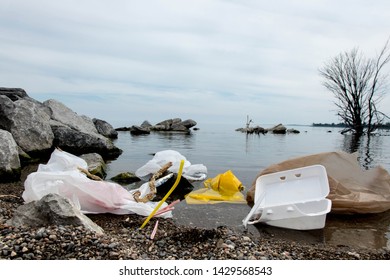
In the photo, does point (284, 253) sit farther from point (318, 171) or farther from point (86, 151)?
point (86, 151)

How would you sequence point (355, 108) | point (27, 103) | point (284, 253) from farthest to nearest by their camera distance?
1. point (355, 108)
2. point (27, 103)
3. point (284, 253)

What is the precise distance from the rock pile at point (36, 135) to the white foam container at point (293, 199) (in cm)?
481

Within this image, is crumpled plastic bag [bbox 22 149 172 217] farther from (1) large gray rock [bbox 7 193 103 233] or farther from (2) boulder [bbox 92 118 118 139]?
(2) boulder [bbox 92 118 118 139]

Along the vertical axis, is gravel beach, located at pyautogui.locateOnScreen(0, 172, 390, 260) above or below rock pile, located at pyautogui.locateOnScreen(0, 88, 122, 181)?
below

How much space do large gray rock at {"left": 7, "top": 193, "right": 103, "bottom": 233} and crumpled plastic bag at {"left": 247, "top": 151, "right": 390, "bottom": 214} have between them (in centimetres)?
295

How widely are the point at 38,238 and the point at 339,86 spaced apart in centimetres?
3241

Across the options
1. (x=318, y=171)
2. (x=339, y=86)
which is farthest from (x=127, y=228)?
(x=339, y=86)

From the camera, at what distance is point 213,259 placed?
2947mm

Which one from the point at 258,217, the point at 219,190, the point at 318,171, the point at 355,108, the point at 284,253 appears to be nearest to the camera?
the point at 284,253

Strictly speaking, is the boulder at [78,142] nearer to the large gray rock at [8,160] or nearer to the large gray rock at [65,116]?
the large gray rock at [65,116]

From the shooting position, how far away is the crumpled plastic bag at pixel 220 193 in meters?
5.66

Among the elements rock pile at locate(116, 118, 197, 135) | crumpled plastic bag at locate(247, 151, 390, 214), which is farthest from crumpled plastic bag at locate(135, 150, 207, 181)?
rock pile at locate(116, 118, 197, 135)

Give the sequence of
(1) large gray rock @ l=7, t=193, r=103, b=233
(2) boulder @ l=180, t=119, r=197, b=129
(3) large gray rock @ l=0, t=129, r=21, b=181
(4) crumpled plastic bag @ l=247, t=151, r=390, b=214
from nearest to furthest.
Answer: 1. (1) large gray rock @ l=7, t=193, r=103, b=233
2. (4) crumpled plastic bag @ l=247, t=151, r=390, b=214
3. (3) large gray rock @ l=0, t=129, r=21, b=181
4. (2) boulder @ l=180, t=119, r=197, b=129

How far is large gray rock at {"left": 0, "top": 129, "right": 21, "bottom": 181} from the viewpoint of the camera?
6.44 m
